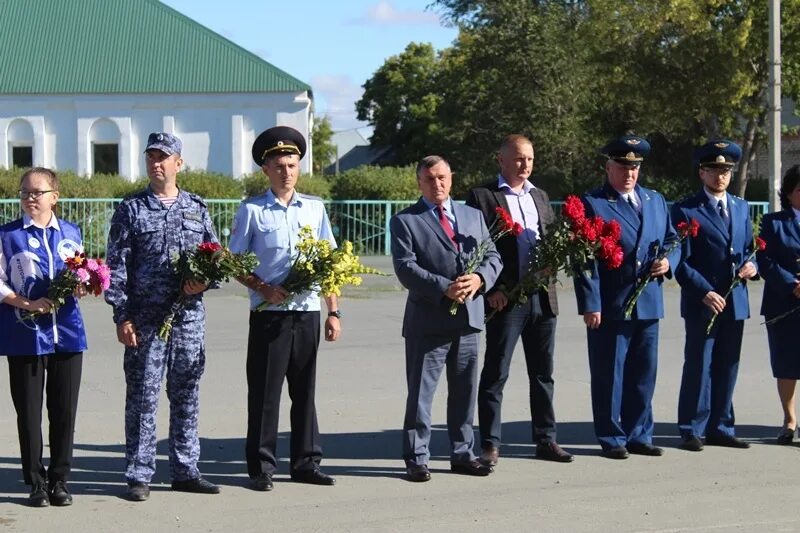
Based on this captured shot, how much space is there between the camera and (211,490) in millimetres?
7207

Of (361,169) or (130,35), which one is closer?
(361,169)

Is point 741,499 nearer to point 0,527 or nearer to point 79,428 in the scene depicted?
point 0,527

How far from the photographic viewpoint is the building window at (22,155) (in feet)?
143

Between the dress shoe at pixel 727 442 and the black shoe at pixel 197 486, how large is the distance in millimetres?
3583

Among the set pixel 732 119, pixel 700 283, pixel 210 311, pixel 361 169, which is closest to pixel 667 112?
pixel 732 119

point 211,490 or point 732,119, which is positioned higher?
point 732,119

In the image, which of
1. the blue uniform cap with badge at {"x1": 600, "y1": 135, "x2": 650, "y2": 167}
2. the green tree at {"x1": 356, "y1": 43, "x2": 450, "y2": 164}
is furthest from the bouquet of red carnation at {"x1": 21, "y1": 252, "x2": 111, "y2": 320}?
the green tree at {"x1": 356, "y1": 43, "x2": 450, "y2": 164}

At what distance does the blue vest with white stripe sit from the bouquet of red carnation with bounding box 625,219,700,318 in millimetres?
3546

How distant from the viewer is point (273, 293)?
23.5ft

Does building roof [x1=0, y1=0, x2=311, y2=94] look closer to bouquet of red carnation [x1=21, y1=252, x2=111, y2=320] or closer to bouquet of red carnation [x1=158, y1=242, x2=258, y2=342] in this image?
bouquet of red carnation [x1=158, y1=242, x2=258, y2=342]

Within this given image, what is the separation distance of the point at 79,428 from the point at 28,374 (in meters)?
2.32

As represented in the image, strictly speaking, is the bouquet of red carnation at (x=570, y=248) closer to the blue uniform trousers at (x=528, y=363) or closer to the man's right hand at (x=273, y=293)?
the blue uniform trousers at (x=528, y=363)

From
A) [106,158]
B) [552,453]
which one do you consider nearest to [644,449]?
[552,453]

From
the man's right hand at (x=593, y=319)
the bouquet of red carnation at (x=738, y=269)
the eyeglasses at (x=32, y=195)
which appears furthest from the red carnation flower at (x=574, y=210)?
the eyeglasses at (x=32, y=195)
